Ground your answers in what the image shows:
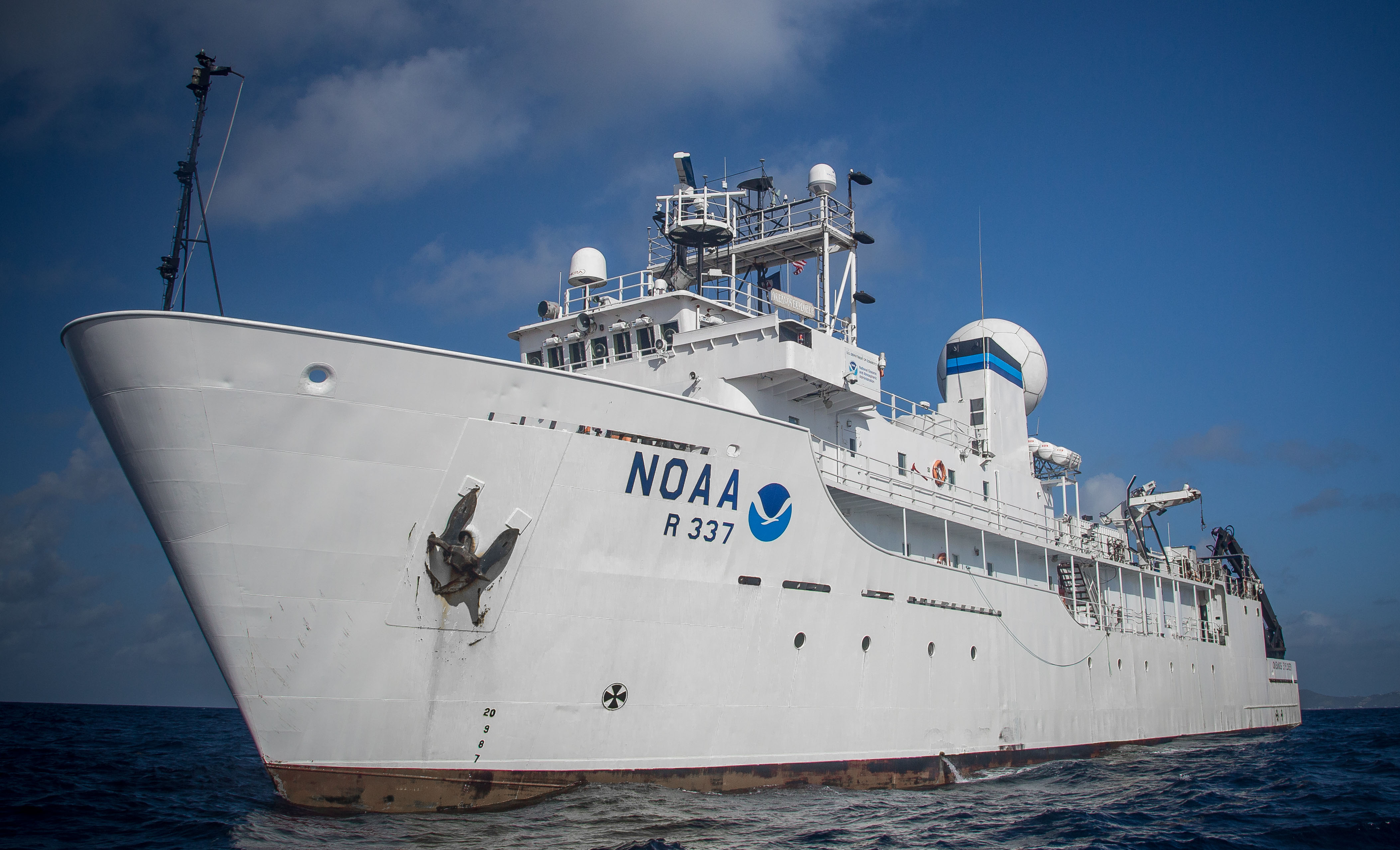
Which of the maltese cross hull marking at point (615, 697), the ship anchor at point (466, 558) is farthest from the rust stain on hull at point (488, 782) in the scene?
the ship anchor at point (466, 558)

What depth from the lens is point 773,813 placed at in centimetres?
1298

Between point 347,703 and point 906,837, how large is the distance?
24.6 feet

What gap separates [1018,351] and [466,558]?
74.2 ft

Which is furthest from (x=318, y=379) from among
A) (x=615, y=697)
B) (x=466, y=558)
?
(x=615, y=697)

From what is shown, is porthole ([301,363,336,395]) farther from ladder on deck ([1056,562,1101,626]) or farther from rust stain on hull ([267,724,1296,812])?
ladder on deck ([1056,562,1101,626])

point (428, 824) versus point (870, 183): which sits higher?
point (870, 183)

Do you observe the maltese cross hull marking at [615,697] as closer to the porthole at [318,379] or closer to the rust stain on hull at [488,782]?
the rust stain on hull at [488,782]

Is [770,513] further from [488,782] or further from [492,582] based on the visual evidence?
[488,782]

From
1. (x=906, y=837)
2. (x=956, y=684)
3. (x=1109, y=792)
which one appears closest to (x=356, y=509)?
(x=906, y=837)

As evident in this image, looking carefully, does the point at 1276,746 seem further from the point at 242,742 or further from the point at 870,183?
the point at 242,742

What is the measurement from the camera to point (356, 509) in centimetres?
1107

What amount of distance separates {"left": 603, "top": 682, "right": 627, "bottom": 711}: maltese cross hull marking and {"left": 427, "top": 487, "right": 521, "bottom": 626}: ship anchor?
2.12 m

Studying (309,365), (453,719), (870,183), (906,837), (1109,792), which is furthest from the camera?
(870,183)

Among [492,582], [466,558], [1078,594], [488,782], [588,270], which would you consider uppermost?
[588,270]
